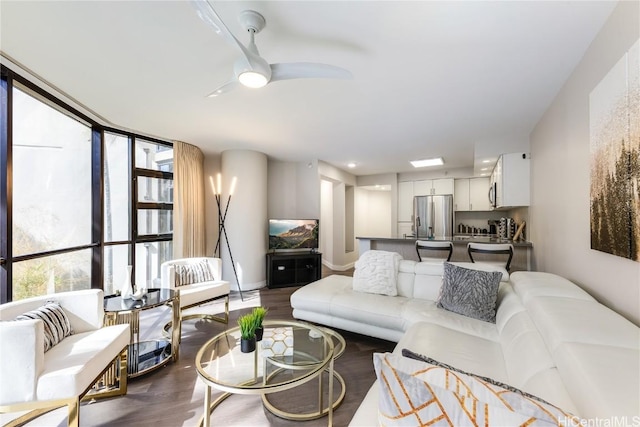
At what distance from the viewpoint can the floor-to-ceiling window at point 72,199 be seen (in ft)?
7.19

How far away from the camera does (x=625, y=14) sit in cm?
132

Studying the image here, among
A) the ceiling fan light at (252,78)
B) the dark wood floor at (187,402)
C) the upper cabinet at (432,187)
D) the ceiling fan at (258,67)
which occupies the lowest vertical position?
the dark wood floor at (187,402)

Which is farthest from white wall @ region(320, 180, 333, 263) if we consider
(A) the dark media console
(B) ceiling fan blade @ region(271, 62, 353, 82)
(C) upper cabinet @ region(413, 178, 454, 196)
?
(B) ceiling fan blade @ region(271, 62, 353, 82)

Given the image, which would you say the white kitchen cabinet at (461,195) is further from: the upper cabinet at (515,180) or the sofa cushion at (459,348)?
the sofa cushion at (459,348)

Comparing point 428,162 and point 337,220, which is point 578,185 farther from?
point 337,220

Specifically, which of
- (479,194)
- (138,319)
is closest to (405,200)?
(479,194)

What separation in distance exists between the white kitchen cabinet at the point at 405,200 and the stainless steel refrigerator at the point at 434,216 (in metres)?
0.21

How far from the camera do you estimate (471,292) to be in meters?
2.17

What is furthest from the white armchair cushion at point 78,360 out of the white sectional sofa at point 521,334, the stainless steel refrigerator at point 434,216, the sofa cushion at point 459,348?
the stainless steel refrigerator at point 434,216

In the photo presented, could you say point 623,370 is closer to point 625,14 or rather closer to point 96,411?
point 625,14

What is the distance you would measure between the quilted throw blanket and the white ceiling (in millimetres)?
1667

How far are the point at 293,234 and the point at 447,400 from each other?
443 centimetres

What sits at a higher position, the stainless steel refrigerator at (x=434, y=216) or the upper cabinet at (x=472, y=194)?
the upper cabinet at (x=472, y=194)

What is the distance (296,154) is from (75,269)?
3.54m
